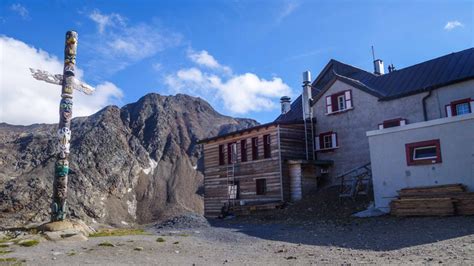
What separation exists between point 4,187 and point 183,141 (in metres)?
33.5

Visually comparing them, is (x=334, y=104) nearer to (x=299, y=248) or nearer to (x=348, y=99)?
(x=348, y=99)

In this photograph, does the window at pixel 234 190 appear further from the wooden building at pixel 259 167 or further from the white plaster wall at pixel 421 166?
the white plaster wall at pixel 421 166

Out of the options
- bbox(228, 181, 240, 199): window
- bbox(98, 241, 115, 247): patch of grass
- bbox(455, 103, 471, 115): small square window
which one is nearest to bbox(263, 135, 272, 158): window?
bbox(228, 181, 240, 199): window

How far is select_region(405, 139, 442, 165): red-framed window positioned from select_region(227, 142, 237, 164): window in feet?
46.0

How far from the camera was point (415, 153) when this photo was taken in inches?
706

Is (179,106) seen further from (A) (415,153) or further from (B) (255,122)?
(A) (415,153)

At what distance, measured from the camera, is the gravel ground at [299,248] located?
31.2 feet

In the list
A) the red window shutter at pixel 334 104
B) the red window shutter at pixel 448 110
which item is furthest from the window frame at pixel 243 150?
the red window shutter at pixel 448 110

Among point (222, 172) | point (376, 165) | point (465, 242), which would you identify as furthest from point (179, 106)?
point (465, 242)

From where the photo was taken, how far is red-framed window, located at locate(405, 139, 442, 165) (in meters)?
17.1

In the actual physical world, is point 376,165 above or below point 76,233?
above

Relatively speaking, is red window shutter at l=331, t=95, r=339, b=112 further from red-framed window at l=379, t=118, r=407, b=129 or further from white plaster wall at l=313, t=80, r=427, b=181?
red-framed window at l=379, t=118, r=407, b=129

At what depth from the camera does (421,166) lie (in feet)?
57.4

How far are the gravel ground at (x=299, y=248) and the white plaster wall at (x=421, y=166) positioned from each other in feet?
7.70
